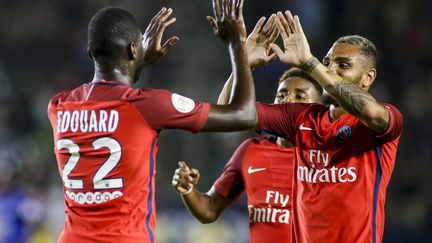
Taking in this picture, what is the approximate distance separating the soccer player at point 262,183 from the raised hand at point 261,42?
67 cm

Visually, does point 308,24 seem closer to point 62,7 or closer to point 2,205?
point 62,7

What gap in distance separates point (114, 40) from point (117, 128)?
1.42 feet

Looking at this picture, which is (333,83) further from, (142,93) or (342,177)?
(142,93)

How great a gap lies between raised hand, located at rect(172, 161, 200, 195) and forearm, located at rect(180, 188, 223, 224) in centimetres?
7

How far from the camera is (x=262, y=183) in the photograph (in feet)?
18.7

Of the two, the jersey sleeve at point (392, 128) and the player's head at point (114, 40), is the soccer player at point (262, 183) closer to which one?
the jersey sleeve at point (392, 128)

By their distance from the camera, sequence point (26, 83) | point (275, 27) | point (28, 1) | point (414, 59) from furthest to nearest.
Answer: point (28, 1)
point (26, 83)
point (414, 59)
point (275, 27)

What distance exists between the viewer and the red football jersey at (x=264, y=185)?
5.57m

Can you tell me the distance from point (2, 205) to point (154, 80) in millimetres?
3153

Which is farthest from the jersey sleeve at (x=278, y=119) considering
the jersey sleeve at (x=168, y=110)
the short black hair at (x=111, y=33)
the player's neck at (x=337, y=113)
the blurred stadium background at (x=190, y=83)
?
the blurred stadium background at (x=190, y=83)

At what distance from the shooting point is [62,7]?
13.7 m

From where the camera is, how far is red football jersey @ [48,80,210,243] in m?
4.25

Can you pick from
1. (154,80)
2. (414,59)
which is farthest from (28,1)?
(414,59)

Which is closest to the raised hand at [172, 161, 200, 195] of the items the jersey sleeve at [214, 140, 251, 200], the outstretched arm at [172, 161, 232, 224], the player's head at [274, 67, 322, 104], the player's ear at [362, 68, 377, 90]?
the outstretched arm at [172, 161, 232, 224]
